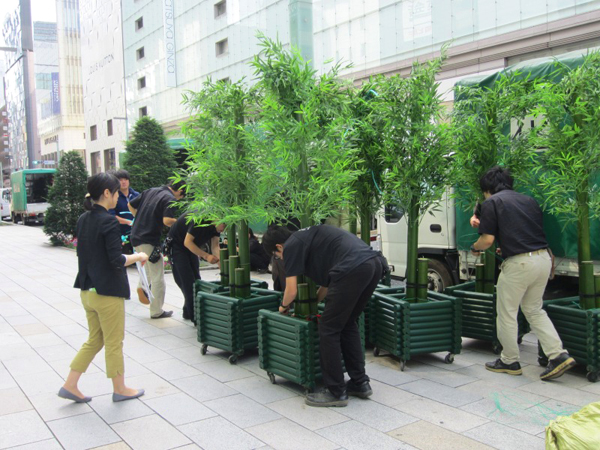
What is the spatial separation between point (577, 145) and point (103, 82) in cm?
4376

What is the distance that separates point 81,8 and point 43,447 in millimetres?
48806

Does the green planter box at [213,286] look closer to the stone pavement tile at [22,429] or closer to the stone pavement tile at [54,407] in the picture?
the stone pavement tile at [54,407]

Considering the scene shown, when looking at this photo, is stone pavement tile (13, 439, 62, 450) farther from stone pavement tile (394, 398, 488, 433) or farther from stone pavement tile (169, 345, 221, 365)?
stone pavement tile (394, 398, 488, 433)

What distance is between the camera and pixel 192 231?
651 centimetres

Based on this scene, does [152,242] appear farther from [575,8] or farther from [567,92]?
[575,8]

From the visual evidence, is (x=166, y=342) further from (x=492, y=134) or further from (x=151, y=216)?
(x=492, y=134)

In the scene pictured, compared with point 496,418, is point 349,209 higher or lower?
A: higher

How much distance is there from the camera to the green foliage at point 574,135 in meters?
4.75

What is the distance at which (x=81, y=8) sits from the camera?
45.8m

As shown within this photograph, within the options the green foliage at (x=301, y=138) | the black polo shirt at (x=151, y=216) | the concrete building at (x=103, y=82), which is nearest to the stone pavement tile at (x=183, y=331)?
the black polo shirt at (x=151, y=216)

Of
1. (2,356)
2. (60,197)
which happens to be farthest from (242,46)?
(2,356)

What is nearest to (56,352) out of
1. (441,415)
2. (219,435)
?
(219,435)

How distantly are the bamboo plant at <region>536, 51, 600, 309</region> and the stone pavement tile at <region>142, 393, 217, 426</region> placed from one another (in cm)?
343

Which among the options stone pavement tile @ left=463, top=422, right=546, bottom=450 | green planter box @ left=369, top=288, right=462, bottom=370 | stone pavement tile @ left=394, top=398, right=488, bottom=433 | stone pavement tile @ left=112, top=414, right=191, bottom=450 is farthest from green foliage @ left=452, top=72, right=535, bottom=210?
stone pavement tile @ left=112, top=414, right=191, bottom=450
